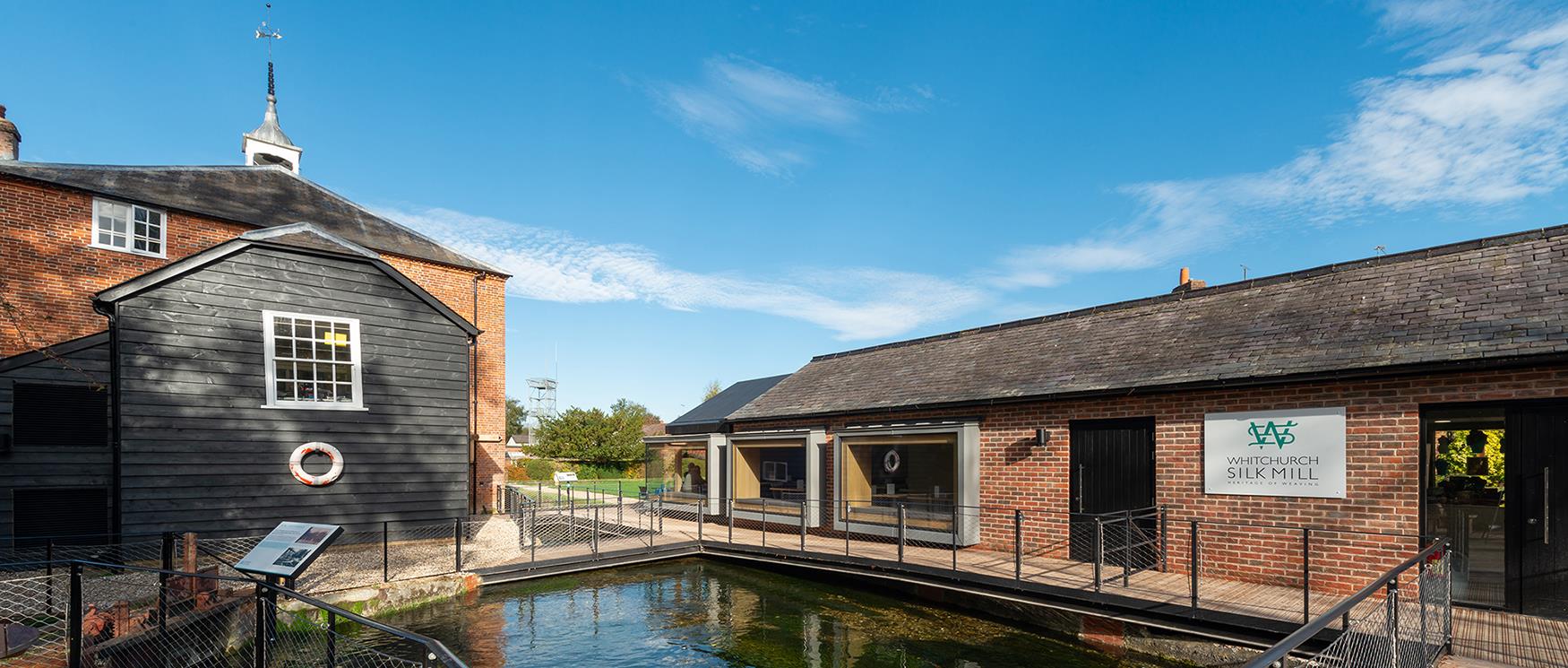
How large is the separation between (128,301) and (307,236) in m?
2.87

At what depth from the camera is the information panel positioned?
5.88 meters

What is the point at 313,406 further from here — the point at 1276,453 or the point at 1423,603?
the point at 1423,603

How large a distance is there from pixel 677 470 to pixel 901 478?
8143 millimetres

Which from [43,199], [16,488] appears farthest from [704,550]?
[43,199]

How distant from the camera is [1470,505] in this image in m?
8.96

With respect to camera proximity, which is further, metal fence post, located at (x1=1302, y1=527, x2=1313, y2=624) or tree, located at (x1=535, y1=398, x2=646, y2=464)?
tree, located at (x1=535, y1=398, x2=646, y2=464)

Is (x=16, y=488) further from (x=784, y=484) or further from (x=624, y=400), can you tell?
(x=624, y=400)

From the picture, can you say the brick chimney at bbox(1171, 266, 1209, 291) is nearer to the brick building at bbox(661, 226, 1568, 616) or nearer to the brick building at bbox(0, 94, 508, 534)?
the brick building at bbox(661, 226, 1568, 616)

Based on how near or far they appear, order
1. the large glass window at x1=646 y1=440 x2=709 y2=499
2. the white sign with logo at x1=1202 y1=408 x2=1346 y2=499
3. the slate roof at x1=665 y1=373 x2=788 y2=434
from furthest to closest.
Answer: the slate roof at x1=665 y1=373 x2=788 y2=434, the large glass window at x1=646 y1=440 x2=709 y2=499, the white sign with logo at x1=1202 y1=408 x2=1346 y2=499

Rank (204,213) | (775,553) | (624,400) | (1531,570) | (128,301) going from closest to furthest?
(1531,570), (128,301), (775,553), (204,213), (624,400)

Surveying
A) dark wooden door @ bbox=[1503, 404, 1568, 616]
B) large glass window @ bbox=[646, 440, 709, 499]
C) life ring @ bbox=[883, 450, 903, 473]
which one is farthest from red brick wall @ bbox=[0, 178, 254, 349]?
dark wooden door @ bbox=[1503, 404, 1568, 616]

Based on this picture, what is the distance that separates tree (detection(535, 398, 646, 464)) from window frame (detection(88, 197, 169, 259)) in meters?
23.4

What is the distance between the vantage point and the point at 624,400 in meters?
42.4

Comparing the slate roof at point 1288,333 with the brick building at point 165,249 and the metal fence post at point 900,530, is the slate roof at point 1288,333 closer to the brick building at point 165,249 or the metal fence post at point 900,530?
the metal fence post at point 900,530
